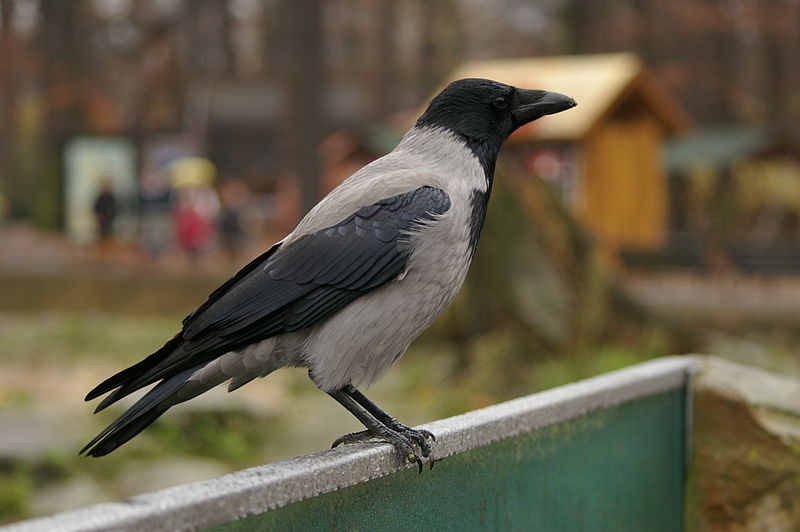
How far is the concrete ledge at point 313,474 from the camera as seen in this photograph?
1.82 meters

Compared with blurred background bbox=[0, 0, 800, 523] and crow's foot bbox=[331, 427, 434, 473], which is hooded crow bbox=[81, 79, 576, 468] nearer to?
crow's foot bbox=[331, 427, 434, 473]

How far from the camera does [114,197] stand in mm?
18547

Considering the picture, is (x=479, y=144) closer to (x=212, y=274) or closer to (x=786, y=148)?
(x=212, y=274)

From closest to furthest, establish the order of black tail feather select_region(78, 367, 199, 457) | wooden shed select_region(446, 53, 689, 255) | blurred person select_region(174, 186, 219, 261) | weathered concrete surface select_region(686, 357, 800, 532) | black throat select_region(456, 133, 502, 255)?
1. black tail feather select_region(78, 367, 199, 457)
2. black throat select_region(456, 133, 502, 255)
3. weathered concrete surface select_region(686, 357, 800, 532)
4. wooden shed select_region(446, 53, 689, 255)
5. blurred person select_region(174, 186, 219, 261)

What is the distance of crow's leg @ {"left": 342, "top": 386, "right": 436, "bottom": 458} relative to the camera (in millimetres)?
2615

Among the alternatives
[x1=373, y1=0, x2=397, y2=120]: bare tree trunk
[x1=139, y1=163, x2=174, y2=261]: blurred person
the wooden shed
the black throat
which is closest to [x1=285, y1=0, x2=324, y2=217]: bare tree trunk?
the wooden shed

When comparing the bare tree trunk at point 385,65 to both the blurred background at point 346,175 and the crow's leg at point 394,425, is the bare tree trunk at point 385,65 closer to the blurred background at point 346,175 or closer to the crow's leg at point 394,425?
the blurred background at point 346,175

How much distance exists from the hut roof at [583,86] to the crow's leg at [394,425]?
44.1 ft

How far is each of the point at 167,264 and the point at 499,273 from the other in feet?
31.1

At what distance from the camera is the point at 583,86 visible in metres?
17.6

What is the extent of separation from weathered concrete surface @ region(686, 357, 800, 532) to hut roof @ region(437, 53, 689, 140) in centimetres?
1227

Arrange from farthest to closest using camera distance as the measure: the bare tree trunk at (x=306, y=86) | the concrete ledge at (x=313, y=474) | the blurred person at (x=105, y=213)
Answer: the blurred person at (x=105, y=213) → the bare tree trunk at (x=306, y=86) → the concrete ledge at (x=313, y=474)

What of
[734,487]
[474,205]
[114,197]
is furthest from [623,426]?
[114,197]

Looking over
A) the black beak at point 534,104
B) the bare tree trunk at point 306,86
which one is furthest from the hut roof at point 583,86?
the black beak at point 534,104
